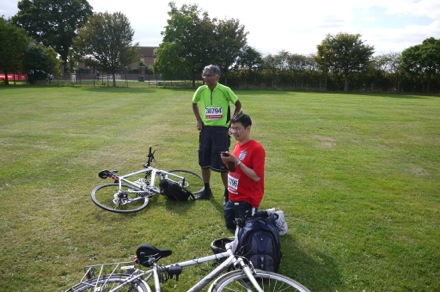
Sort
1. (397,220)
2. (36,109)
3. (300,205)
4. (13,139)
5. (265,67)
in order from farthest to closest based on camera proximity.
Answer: (265,67) < (36,109) < (13,139) < (300,205) < (397,220)

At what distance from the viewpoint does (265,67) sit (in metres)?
48.5

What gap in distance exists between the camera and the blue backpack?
11.8 feet

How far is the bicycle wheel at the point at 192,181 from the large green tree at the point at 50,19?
222ft

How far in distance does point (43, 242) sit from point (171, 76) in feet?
142

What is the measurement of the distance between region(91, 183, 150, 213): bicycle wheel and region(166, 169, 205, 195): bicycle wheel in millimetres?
821

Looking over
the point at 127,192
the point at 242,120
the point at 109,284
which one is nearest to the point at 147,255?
the point at 109,284

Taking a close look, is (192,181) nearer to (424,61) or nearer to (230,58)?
(230,58)

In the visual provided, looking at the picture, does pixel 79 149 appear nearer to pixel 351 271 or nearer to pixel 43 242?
pixel 43 242

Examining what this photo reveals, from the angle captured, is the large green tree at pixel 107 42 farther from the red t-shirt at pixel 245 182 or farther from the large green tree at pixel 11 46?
the red t-shirt at pixel 245 182

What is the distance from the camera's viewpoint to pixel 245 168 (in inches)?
154

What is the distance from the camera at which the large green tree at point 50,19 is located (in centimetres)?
6450

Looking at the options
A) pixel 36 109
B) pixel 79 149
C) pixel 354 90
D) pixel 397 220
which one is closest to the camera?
pixel 397 220

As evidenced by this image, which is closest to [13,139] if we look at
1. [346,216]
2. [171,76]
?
[346,216]

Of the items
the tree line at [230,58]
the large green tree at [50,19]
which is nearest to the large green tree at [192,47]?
the tree line at [230,58]
